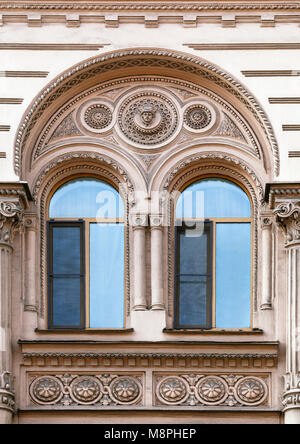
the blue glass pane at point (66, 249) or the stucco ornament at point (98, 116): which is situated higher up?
the stucco ornament at point (98, 116)

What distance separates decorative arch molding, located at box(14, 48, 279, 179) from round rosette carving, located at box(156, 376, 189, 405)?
151 inches

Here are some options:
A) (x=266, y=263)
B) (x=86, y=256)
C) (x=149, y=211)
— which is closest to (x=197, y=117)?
(x=149, y=211)

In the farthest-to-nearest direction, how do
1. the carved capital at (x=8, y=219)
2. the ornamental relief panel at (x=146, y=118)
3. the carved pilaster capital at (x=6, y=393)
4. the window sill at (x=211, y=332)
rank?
the ornamental relief panel at (x=146, y=118)
the carved capital at (x=8, y=219)
the window sill at (x=211, y=332)
the carved pilaster capital at (x=6, y=393)

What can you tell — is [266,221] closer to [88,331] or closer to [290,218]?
[290,218]

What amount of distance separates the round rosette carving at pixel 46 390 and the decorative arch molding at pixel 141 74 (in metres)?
3.41

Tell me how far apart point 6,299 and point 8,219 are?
4.30ft

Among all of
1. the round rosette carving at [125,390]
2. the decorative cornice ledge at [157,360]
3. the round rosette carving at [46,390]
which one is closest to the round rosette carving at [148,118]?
the decorative cornice ledge at [157,360]

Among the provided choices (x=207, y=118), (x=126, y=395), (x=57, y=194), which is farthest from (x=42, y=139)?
(x=126, y=395)

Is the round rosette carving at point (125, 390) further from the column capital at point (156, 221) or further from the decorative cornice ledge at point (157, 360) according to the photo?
the column capital at point (156, 221)

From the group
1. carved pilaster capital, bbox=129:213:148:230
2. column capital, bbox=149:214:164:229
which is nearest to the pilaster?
carved pilaster capital, bbox=129:213:148:230

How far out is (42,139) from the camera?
2889 centimetres

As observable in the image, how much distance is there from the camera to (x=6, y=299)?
27531 mm

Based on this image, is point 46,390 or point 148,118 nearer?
point 46,390

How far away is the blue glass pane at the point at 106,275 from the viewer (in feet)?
92.6
